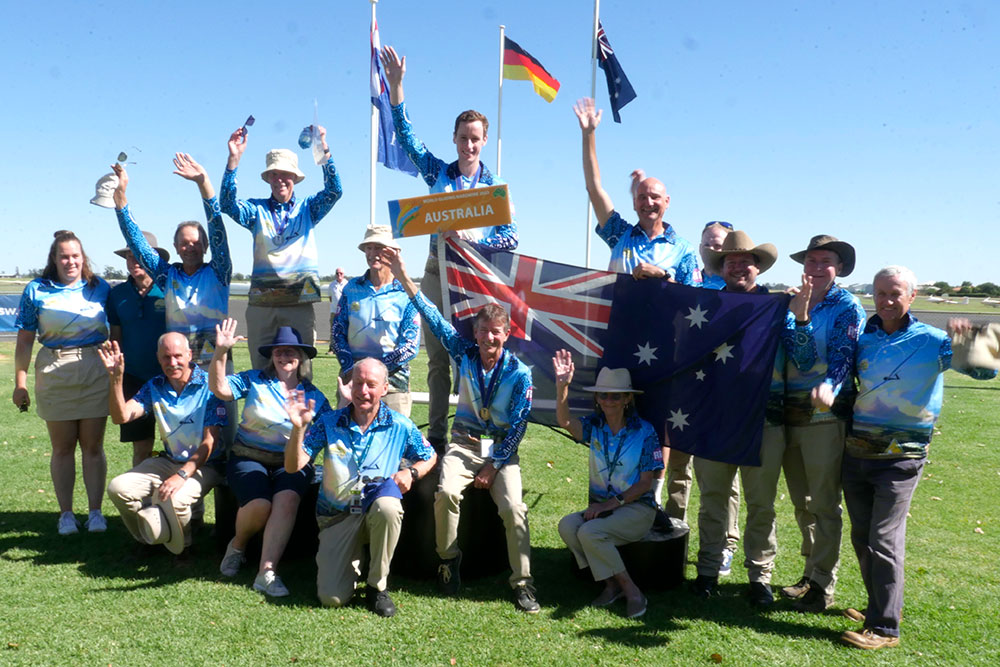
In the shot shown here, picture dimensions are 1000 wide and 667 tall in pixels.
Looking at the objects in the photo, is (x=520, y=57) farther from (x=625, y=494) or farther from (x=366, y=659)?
(x=366, y=659)

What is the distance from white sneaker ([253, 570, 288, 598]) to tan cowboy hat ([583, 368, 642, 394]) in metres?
2.48

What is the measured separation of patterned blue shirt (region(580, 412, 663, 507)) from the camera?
17.0ft

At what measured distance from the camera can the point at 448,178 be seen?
6.11 meters

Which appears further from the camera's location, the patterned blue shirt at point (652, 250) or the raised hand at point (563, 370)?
the patterned blue shirt at point (652, 250)

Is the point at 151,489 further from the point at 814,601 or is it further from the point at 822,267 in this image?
the point at 822,267

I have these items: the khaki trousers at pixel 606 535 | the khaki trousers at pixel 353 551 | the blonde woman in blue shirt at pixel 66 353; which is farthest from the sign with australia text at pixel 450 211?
the blonde woman in blue shirt at pixel 66 353

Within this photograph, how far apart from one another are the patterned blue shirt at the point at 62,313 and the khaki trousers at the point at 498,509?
3.27m

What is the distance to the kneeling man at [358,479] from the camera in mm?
5016

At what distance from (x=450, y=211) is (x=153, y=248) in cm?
268

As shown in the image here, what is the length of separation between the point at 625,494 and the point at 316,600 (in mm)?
2188

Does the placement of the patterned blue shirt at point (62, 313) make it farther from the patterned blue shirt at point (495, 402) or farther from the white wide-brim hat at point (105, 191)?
the patterned blue shirt at point (495, 402)

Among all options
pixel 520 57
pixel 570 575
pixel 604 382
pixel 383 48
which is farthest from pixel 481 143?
pixel 520 57

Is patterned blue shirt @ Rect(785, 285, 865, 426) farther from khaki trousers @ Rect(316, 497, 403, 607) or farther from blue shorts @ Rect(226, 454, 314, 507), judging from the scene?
blue shorts @ Rect(226, 454, 314, 507)

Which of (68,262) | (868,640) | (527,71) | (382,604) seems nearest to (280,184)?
(68,262)
